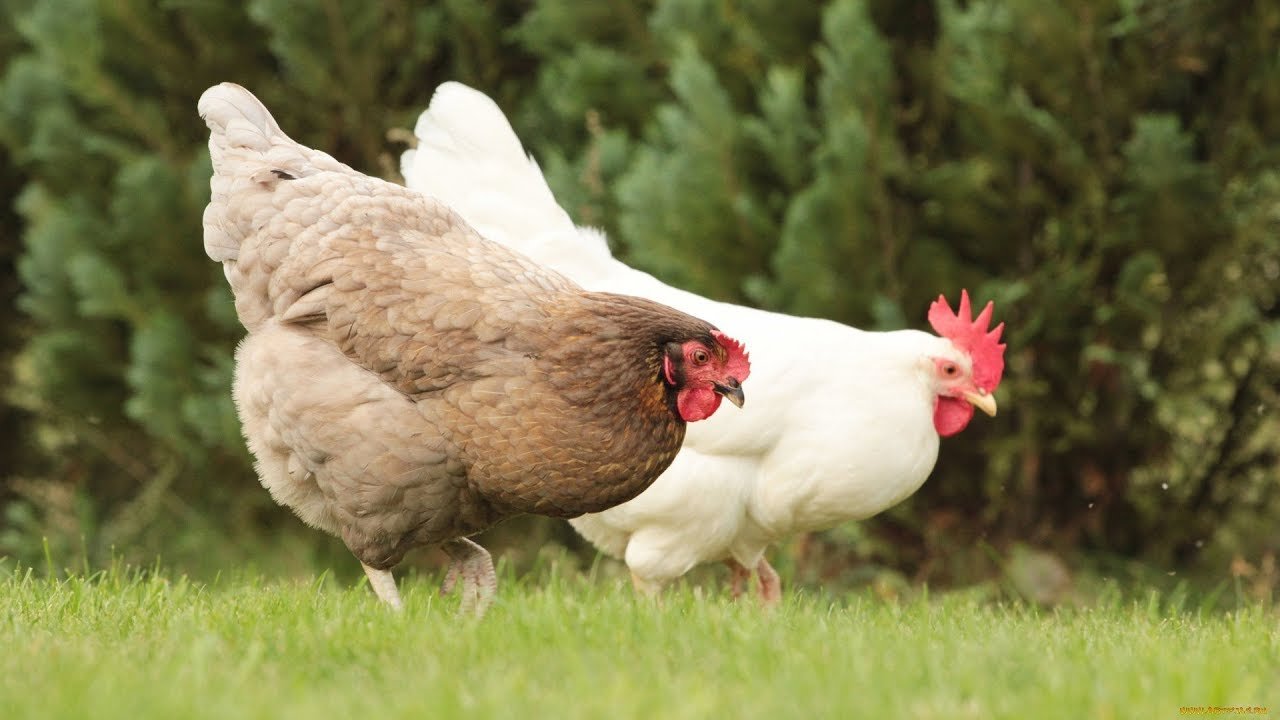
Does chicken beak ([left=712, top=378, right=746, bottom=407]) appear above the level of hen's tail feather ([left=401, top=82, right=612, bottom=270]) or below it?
below

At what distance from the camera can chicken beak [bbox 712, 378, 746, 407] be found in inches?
155

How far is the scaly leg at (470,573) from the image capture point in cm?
429

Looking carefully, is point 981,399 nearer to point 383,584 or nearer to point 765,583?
point 765,583

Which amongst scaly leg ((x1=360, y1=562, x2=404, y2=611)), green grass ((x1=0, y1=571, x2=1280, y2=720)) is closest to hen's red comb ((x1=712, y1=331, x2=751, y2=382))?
green grass ((x1=0, y1=571, x2=1280, y2=720))

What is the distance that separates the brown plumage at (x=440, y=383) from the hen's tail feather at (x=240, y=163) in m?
0.17

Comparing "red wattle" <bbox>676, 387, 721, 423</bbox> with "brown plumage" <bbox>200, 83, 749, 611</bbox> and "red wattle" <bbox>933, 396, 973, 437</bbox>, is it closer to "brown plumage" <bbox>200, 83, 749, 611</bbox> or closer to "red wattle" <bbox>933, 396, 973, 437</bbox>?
"brown plumage" <bbox>200, 83, 749, 611</bbox>

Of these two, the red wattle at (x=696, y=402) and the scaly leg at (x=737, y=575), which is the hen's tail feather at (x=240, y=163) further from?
the scaly leg at (x=737, y=575)

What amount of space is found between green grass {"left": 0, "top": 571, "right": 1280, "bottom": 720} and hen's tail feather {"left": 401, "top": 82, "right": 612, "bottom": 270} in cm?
163

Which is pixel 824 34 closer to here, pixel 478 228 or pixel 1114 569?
pixel 478 228

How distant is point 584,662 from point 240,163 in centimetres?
232

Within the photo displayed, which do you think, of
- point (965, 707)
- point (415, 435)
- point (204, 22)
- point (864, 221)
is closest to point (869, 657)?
point (965, 707)

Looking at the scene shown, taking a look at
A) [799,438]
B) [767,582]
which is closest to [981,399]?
[799,438]

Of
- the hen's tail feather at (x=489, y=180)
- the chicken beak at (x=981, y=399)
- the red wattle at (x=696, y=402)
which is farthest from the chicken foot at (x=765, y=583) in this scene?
the hen's tail feather at (x=489, y=180)

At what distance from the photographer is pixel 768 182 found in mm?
6613
